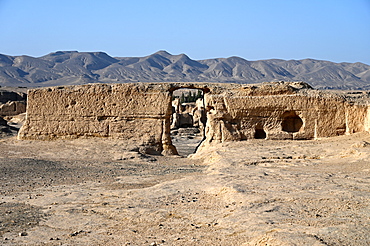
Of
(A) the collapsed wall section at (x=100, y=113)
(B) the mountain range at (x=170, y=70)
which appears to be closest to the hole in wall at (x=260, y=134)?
(A) the collapsed wall section at (x=100, y=113)

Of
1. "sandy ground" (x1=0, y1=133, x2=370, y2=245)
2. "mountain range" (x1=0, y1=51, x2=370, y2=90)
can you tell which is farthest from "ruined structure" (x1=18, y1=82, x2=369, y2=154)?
"mountain range" (x1=0, y1=51, x2=370, y2=90)

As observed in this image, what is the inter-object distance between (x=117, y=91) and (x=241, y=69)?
Answer: 147 metres

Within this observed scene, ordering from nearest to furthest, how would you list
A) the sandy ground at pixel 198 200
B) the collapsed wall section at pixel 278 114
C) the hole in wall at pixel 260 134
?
the sandy ground at pixel 198 200
the collapsed wall section at pixel 278 114
the hole in wall at pixel 260 134

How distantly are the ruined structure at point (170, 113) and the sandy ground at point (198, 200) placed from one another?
63.7 inches

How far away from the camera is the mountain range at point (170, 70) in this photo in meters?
140

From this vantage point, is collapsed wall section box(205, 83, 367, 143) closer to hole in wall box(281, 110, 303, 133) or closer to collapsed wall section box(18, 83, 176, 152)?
hole in wall box(281, 110, 303, 133)

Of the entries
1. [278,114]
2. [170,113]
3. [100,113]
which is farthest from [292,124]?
[100,113]

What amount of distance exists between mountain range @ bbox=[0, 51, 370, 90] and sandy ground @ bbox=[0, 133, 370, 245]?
11959 centimetres

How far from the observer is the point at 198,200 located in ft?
27.9

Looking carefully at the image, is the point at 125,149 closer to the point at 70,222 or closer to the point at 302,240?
the point at 70,222

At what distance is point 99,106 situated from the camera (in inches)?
648

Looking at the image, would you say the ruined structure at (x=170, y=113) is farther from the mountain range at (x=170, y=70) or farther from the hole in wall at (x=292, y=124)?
the mountain range at (x=170, y=70)

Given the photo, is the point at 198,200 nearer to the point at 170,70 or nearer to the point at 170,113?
the point at 170,113

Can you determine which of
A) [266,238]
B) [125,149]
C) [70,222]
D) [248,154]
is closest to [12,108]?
[125,149]
